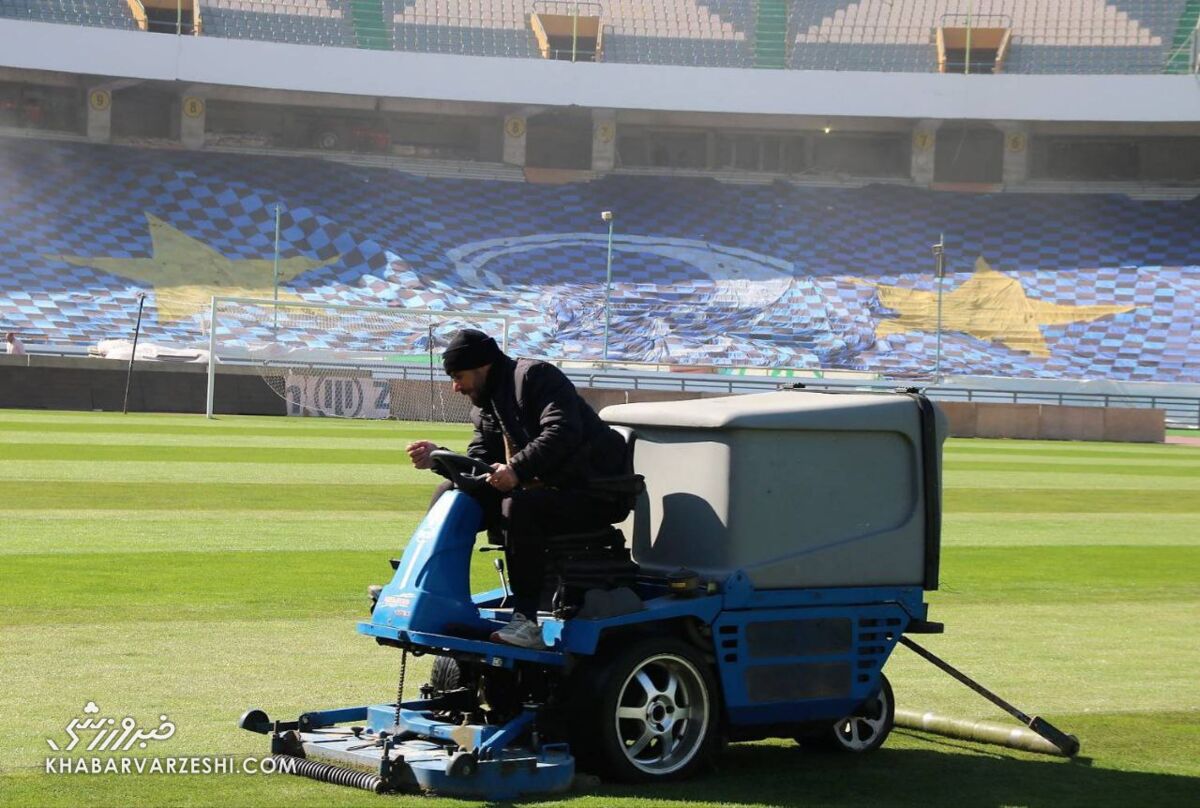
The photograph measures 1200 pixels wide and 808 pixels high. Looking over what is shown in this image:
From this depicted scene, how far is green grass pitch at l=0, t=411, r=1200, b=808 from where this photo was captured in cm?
621

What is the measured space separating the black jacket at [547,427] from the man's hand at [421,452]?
30 cm

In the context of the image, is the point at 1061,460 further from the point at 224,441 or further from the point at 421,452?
the point at 421,452

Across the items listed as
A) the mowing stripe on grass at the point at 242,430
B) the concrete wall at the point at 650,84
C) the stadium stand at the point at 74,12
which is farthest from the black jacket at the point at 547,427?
the stadium stand at the point at 74,12

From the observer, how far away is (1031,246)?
60.3 meters

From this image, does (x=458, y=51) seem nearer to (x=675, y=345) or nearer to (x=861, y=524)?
(x=675, y=345)

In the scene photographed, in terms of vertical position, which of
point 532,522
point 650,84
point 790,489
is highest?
point 650,84

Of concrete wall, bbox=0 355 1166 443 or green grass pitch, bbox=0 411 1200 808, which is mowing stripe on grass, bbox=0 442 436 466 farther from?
concrete wall, bbox=0 355 1166 443

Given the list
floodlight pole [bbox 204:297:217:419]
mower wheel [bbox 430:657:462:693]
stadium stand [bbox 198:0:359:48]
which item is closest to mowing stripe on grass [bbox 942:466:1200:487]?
floodlight pole [bbox 204:297:217:419]

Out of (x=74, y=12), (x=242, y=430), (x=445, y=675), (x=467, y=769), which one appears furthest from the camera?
(x=74, y=12)

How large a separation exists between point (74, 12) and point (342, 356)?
24.7 metres

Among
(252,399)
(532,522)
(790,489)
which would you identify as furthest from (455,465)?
(252,399)

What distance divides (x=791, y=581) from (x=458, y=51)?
196ft

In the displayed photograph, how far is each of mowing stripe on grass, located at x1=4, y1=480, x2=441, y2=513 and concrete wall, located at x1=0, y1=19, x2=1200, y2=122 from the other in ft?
139

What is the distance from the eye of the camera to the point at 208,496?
57.8ft
